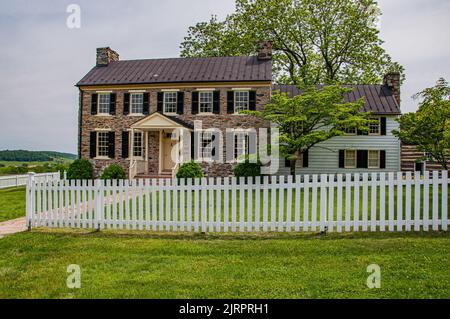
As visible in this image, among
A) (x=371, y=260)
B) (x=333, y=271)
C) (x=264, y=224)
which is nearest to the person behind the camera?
(x=333, y=271)

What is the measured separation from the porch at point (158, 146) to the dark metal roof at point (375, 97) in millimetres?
6718

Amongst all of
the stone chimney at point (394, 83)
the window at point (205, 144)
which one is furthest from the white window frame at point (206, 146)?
the stone chimney at point (394, 83)

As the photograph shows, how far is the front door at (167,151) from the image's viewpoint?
19.6 meters

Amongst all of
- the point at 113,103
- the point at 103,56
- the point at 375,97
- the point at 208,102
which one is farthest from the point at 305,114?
the point at 103,56

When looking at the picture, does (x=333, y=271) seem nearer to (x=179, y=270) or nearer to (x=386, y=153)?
(x=179, y=270)

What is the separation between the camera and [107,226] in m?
6.50

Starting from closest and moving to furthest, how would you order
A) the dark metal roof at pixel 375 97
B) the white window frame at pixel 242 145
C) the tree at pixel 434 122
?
the tree at pixel 434 122 → the white window frame at pixel 242 145 → the dark metal roof at pixel 375 97

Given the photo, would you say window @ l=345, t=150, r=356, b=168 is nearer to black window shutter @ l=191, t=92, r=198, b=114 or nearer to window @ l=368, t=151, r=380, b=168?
window @ l=368, t=151, r=380, b=168

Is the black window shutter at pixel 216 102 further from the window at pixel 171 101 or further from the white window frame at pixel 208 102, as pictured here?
the window at pixel 171 101

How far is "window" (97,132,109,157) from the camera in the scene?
784 inches

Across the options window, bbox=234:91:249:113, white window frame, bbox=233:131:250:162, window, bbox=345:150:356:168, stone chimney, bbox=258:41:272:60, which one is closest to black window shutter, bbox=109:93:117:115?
window, bbox=234:91:249:113

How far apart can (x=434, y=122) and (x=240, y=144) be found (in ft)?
32.7

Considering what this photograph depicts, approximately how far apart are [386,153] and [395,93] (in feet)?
13.1
